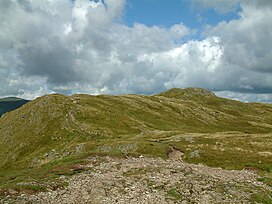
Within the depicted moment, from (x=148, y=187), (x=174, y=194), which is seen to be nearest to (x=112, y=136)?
(x=148, y=187)

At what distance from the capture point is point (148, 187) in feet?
125

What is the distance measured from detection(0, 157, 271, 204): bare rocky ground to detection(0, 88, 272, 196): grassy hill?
6.56m

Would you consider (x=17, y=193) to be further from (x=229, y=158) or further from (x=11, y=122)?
(x=11, y=122)

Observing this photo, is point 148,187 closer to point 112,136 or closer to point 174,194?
point 174,194

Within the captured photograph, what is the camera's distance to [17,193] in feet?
109

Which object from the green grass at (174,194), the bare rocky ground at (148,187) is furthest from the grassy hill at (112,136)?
the green grass at (174,194)

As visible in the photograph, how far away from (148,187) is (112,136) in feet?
208

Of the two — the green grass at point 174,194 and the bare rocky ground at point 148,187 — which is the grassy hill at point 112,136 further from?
the green grass at point 174,194

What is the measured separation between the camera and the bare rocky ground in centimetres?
3350

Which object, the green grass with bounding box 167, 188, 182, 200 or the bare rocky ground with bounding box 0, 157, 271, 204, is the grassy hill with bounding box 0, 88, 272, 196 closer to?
the bare rocky ground with bounding box 0, 157, 271, 204

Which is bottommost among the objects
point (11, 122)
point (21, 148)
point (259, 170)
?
point (259, 170)

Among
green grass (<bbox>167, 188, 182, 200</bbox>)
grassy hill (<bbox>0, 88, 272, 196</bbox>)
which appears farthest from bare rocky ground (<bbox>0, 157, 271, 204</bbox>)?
grassy hill (<bbox>0, 88, 272, 196</bbox>)

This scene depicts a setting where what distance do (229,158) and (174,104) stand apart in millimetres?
126947

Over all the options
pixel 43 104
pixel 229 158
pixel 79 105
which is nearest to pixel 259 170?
pixel 229 158
